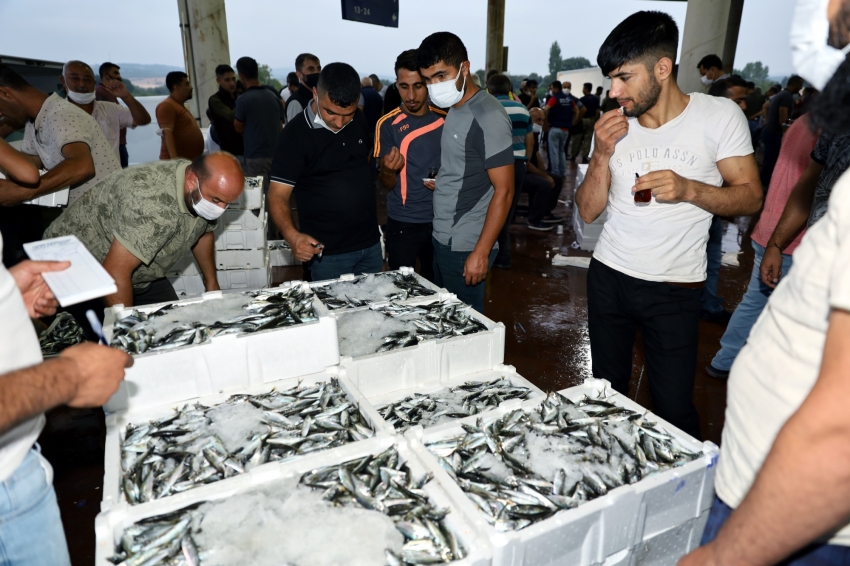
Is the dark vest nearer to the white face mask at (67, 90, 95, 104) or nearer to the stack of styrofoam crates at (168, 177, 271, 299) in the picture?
the stack of styrofoam crates at (168, 177, 271, 299)

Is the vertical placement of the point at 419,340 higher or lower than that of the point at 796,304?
lower

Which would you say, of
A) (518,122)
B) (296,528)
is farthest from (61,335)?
(518,122)

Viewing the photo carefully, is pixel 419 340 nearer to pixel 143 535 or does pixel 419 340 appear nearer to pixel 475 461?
pixel 475 461

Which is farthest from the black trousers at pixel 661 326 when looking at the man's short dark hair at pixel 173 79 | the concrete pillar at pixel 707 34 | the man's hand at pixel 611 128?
the concrete pillar at pixel 707 34

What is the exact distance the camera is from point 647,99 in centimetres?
224

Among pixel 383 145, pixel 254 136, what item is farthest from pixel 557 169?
pixel 383 145

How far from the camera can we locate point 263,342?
208 cm

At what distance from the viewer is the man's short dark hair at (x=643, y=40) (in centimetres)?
217

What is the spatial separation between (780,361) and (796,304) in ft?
0.40

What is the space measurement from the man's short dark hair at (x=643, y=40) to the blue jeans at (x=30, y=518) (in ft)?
8.38

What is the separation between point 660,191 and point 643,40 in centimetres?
64

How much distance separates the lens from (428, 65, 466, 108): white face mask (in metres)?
3.14

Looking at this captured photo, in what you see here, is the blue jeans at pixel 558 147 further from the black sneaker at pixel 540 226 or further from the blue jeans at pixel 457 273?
the blue jeans at pixel 457 273

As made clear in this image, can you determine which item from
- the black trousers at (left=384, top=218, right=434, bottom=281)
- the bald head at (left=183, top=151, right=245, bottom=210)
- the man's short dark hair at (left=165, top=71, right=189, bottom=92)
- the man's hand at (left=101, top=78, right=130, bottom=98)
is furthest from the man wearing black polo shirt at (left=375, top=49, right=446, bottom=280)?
the man's hand at (left=101, top=78, right=130, bottom=98)
